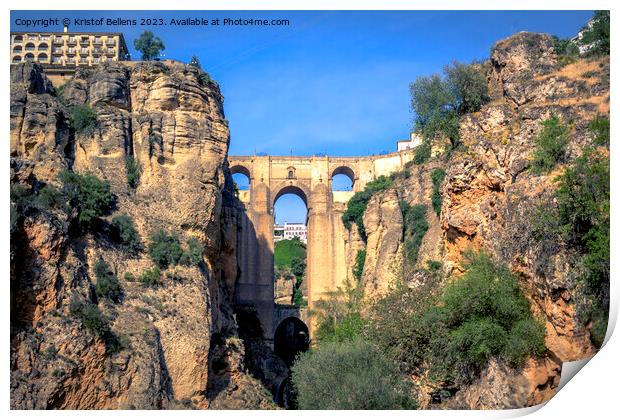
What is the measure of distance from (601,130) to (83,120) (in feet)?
64.9

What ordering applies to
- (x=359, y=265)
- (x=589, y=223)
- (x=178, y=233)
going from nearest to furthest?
(x=589, y=223) → (x=178, y=233) → (x=359, y=265)

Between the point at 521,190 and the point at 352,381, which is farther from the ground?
the point at 521,190

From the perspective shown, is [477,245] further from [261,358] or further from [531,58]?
[261,358]

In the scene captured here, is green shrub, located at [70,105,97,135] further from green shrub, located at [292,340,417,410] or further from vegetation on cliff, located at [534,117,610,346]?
vegetation on cliff, located at [534,117,610,346]

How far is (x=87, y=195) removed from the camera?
27.3 meters

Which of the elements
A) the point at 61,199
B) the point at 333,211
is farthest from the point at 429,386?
the point at 333,211

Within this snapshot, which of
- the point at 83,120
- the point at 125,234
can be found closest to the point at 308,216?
the point at 83,120

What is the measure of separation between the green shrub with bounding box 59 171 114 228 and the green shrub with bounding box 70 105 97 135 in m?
2.21

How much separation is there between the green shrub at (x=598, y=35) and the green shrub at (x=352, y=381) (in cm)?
1210

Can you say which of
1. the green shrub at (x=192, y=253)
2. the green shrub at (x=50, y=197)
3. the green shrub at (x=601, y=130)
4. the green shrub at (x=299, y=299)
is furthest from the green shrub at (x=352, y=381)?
the green shrub at (x=299, y=299)

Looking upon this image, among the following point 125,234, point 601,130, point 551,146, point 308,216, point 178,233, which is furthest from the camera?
point 308,216

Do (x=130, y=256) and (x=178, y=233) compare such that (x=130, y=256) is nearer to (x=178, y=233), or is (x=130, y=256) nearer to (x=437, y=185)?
(x=178, y=233)

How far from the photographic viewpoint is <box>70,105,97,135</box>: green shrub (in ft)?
98.4

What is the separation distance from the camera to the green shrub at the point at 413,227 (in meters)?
40.2
